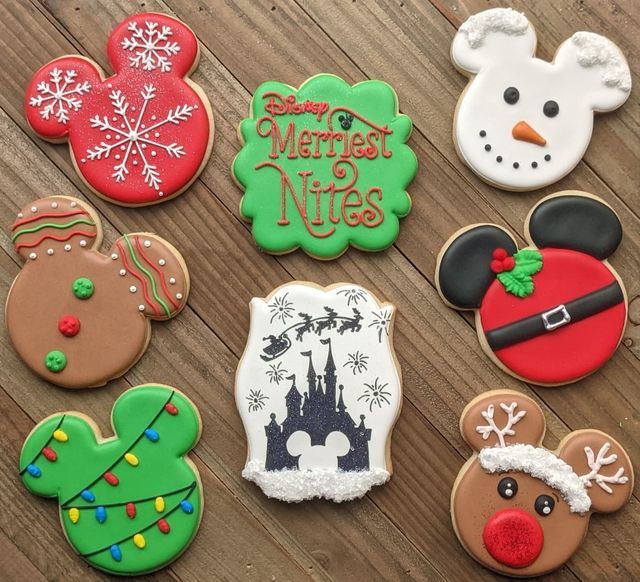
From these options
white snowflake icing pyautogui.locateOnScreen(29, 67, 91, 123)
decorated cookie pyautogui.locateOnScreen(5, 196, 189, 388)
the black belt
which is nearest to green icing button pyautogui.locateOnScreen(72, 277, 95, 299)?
decorated cookie pyautogui.locateOnScreen(5, 196, 189, 388)

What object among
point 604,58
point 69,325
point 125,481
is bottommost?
point 125,481

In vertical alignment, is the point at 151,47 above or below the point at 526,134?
below

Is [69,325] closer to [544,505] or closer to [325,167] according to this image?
[325,167]

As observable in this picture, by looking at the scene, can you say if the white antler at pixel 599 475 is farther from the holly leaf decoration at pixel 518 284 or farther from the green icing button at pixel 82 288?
the green icing button at pixel 82 288

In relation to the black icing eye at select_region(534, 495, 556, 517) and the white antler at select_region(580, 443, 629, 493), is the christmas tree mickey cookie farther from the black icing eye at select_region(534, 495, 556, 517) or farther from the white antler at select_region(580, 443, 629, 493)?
the white antler at select_region(580, 443, 629, 493)

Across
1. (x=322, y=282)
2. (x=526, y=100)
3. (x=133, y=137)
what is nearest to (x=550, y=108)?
(x=526, y=100)

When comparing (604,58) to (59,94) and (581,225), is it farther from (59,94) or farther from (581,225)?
(59,94)

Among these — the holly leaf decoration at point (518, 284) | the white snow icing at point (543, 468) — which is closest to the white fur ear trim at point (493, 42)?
the holly leaf decoration at point (518, 284)
